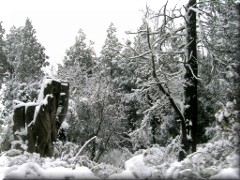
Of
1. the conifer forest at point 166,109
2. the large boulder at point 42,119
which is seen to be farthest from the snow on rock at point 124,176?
the large boulder at point 42,119

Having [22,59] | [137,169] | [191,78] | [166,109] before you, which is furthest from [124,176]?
[22,59]

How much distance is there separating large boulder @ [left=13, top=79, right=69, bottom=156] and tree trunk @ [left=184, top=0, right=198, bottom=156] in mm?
3188

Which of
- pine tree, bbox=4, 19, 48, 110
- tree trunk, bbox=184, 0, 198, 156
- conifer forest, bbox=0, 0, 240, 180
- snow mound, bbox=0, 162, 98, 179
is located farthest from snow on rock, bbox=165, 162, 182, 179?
pine tree, bbox=4, 19, 48, 110

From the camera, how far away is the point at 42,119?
8.16m

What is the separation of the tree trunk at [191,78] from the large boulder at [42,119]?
10.5ft

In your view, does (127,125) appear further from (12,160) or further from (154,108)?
(12,160)

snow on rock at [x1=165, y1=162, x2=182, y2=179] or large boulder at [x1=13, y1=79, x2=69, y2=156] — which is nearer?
snow on rock at [x1=165, y1=162, x2=182, y2=179]

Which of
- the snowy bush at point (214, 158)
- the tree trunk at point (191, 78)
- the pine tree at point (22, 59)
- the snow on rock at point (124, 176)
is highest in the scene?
the pine tree at point (22, 59)

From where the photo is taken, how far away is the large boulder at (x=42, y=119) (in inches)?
320

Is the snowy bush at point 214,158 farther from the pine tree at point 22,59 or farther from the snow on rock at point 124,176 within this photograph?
the pine tree at point 22,59

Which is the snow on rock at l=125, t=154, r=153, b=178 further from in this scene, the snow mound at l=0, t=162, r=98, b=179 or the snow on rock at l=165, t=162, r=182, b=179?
the snow mound at l=0, t=162, r=98, b=179

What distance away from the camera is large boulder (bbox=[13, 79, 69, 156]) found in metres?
8.13

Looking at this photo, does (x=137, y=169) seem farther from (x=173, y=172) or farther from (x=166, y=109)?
(x=166, y=109)

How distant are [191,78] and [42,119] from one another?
3.72 meters
